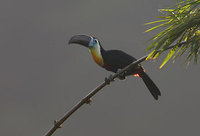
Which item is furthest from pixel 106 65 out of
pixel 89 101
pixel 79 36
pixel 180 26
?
pixel 180 26

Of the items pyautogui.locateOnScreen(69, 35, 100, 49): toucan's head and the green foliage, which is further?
pyautogui.locateOnScreen(69, 35, 100, 49): toucan's head

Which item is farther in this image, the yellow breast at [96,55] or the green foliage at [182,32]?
the yellow breast at [96,55]

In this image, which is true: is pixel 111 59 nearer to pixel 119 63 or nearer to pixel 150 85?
pixel 119 63

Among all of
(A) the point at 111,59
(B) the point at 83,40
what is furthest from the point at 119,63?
(B) the point at 83,40

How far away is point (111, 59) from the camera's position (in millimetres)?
2482

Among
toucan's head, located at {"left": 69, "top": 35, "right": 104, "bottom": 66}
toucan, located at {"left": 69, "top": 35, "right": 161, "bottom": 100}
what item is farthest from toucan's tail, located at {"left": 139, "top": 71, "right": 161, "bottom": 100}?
toucan's head, located at {"left": 69, "top": 35, "right": 104, "bottom": 66}

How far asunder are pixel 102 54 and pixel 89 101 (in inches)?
27.4

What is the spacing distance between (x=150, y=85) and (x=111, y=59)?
345 millimetres

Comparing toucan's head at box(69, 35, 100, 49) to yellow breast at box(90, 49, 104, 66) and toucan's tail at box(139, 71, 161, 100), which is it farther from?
toucan's tail at box(139, 71, 161, 100)

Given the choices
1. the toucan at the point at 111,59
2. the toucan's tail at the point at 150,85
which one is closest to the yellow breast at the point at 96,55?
the toucan at the point at 111,59

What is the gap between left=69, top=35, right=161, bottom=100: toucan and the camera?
2324 millimetres

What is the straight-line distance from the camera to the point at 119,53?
8.31ft

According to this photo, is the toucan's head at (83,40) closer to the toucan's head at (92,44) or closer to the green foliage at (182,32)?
the toucan's head at (92,44)

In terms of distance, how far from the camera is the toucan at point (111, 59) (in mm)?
2324
